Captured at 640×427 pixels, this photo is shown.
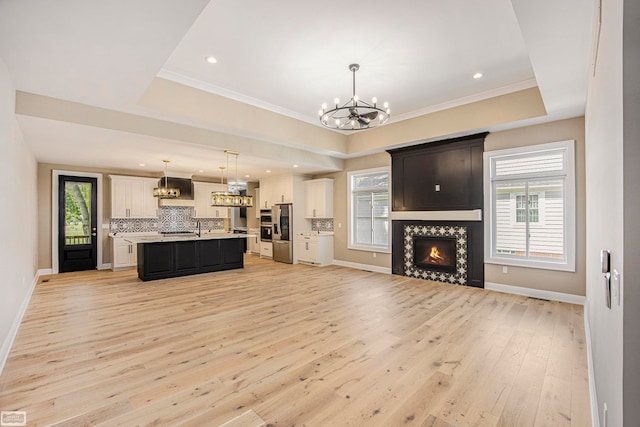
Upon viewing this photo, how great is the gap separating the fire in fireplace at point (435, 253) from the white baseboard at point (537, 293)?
78cm

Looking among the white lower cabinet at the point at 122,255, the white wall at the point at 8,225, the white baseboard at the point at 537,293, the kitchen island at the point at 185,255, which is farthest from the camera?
the white lower cabinet at the point at 122,255

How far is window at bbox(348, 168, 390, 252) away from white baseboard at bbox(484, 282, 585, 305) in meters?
2.41

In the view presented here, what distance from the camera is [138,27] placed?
2463 millimetres

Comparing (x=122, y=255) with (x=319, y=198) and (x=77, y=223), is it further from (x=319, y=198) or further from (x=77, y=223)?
(x=319, y=198)

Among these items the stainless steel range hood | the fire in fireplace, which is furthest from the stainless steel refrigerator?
the fire in fireplace

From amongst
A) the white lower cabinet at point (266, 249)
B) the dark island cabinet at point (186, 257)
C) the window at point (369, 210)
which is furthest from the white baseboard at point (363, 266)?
the dark island cabinet at point (186, 257)

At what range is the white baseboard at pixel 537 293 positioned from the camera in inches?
185

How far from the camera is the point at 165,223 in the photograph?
361 inches

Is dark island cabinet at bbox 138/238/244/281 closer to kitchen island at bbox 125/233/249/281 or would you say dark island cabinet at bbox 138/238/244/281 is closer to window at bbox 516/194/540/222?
kitchen island at bbox 125/233/249/281

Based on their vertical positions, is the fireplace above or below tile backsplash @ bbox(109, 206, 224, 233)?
below

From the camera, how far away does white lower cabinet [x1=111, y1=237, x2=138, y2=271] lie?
7684 millimetres

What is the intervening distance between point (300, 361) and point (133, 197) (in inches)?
304

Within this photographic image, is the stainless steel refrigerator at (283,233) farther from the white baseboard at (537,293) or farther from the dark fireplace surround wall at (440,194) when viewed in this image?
the white baseboard at (537,293)

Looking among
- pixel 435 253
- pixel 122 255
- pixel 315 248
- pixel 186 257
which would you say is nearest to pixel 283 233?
pixel 315 248
